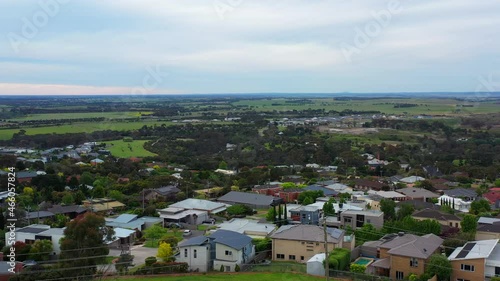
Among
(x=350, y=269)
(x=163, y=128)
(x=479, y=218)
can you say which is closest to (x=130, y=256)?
(x=350, y=269)

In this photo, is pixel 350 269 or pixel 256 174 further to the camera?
pixel 256 174

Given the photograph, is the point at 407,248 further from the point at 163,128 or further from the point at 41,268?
the point at 163,128

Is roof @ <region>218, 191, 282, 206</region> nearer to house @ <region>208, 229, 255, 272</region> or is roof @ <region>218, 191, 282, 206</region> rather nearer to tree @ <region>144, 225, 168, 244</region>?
tree @ <region>144, 225, 168, 244</region>

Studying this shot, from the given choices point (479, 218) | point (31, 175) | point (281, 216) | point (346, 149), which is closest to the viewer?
point (479, 218)

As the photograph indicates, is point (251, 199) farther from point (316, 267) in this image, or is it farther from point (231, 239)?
point (316, 267)

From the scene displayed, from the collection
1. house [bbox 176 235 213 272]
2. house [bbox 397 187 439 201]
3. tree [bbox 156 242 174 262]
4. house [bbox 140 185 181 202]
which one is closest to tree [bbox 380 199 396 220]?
house [bbox 397 187 439 201]

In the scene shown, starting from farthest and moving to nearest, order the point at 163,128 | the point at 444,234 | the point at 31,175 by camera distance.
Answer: the point at 163,128 < the point at 31,175 < the point at 444,234
